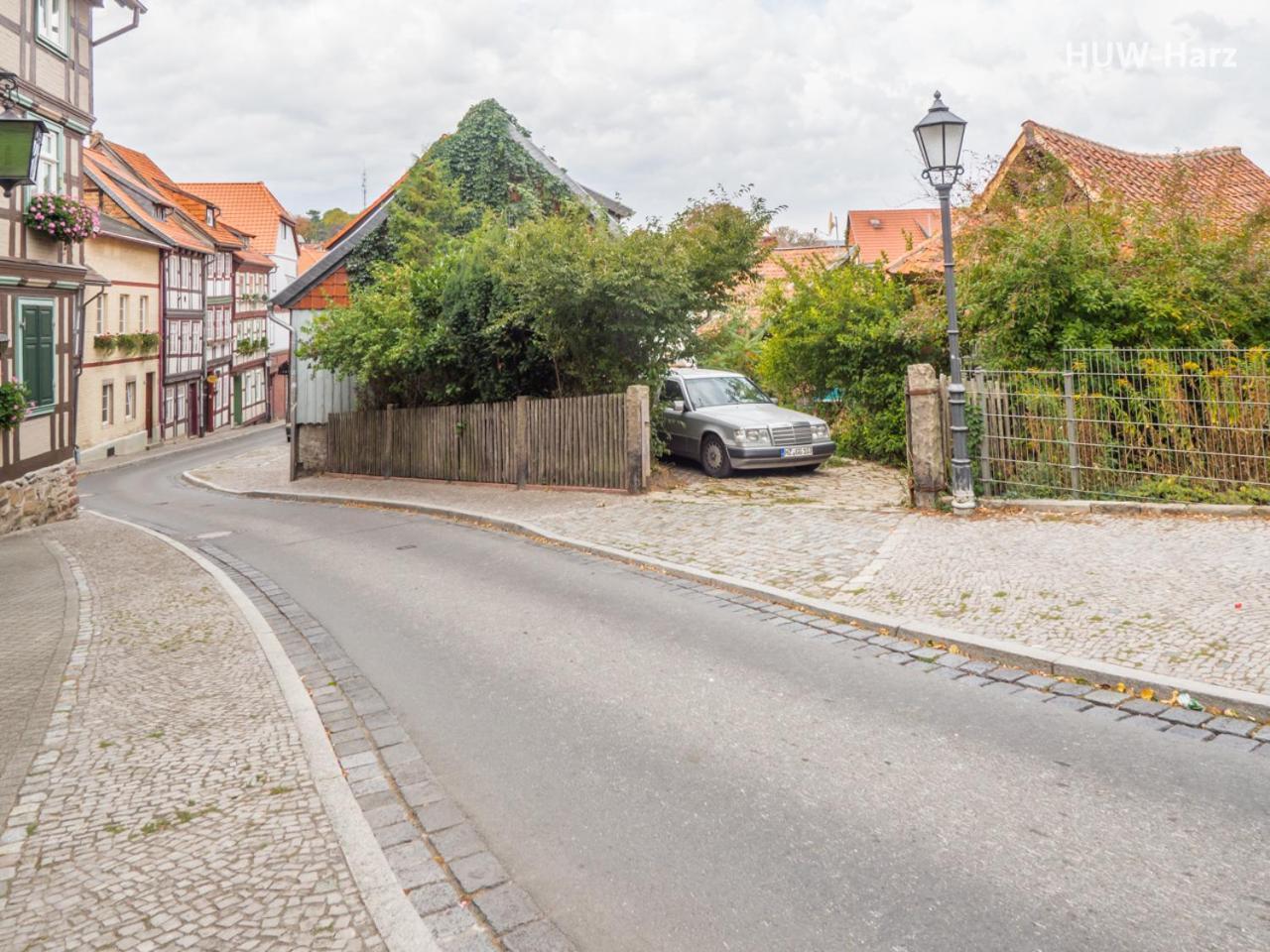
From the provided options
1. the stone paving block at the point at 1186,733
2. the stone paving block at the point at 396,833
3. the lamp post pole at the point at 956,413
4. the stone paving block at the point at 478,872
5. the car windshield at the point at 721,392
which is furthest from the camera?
the car windshield at the point at 721,392

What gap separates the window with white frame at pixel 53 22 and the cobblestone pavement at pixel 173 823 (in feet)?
48.0

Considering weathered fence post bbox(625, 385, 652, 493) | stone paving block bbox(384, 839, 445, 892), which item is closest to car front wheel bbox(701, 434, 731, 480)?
weathered fence post bbox(625, 385, 652, 493)

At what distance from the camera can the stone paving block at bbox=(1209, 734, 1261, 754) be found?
4.98 m

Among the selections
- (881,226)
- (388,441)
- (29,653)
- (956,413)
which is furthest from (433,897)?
(881,226)

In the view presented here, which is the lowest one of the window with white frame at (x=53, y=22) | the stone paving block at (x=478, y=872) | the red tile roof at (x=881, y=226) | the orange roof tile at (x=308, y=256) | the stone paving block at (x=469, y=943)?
the stone paving block at (x=469, y=943)

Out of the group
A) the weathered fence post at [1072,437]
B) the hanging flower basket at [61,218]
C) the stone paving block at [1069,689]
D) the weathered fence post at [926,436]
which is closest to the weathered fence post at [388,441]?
the hanging flower basket at [61,218]

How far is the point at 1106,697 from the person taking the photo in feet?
19.0

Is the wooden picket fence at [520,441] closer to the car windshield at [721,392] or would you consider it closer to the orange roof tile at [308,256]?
the car windshield at [721,392]

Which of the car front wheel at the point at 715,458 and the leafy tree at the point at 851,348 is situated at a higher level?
the leafy tree at the point at 851,348

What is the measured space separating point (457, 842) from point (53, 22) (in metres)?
19.2

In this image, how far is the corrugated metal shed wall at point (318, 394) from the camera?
24.1 meters

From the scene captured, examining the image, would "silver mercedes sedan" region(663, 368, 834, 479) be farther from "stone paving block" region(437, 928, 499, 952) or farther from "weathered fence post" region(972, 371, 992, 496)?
"stone paving block" region(437, 928, 499, 952)

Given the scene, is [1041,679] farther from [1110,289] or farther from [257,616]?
[1110,289]

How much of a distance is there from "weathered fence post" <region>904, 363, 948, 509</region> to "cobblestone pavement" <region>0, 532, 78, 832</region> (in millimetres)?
9109
